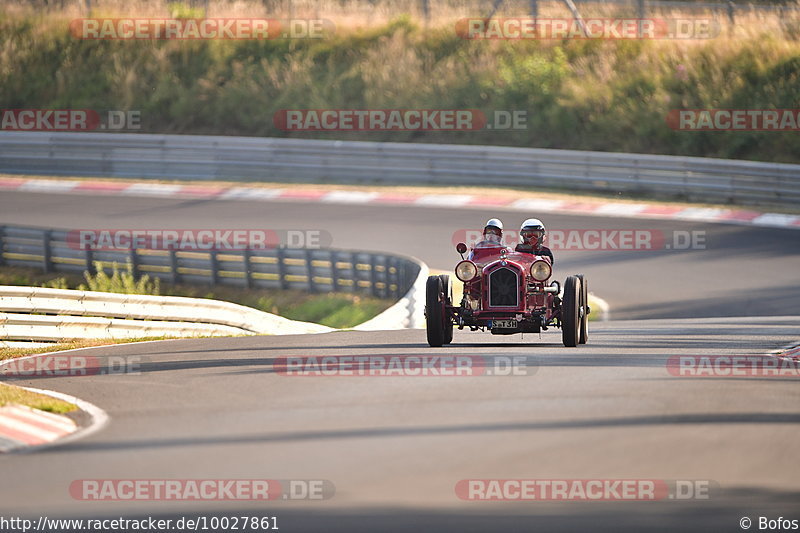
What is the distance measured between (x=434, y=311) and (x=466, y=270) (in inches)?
29.2

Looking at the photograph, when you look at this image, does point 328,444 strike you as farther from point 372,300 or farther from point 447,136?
point 447,136

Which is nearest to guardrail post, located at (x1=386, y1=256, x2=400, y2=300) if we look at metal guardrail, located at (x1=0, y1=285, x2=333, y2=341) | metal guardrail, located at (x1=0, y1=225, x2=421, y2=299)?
metal guardrail, located at (x1=0, y1=225, x2=421, y2=299)

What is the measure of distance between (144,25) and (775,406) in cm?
3399

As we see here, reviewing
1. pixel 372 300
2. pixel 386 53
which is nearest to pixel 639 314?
pixel 372 300

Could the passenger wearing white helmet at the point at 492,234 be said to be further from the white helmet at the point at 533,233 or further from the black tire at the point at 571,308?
the black tire at the point at 571,308

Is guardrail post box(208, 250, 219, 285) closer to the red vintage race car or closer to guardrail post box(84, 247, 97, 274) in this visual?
guardrail post box(84, 247, 97, 274)

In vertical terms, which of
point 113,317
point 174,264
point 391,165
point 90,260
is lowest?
point 113,317

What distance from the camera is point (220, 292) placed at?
23.3 meters

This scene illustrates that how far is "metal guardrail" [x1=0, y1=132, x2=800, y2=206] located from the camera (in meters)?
28.5

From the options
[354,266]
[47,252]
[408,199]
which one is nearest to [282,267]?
[354,266]

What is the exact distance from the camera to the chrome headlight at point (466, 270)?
42.2 feet

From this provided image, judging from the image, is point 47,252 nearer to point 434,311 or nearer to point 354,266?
point 354,266

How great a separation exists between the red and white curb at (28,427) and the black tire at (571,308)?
544 centimetres

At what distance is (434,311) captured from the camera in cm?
1337
